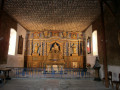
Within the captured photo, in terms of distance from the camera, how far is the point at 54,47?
42.3 ft

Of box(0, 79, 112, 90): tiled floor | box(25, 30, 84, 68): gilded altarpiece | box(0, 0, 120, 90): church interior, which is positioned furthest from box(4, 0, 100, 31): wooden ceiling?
box(0, 79, 112, 90): tiled floor

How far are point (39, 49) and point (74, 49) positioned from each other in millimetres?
4367

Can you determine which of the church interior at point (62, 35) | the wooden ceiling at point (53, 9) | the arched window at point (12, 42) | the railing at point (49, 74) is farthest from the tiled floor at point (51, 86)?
the wooden ceiling at point (53, 9)

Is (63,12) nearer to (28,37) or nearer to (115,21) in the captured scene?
(115,21)

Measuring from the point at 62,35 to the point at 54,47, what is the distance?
1.93m

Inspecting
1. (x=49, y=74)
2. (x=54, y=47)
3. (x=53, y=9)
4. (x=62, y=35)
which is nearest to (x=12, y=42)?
(x=49, y=74)

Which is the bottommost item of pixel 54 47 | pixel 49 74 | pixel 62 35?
pixel 49 74

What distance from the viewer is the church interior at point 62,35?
6.25m

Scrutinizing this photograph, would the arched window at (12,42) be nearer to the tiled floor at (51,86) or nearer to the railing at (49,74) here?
the railing at (49,74)

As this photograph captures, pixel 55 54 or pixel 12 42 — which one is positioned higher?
pixel 12 42

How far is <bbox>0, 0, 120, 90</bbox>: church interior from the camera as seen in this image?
6254 mm

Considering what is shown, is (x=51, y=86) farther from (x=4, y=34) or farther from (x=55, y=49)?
(x=55, y=49)

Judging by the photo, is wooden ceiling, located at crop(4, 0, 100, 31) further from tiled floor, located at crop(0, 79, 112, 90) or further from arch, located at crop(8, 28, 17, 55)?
tiled floor, located at crop(0, 79, 112, 90)

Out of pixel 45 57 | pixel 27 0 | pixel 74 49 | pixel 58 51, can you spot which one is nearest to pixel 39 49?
pixel 45 57
